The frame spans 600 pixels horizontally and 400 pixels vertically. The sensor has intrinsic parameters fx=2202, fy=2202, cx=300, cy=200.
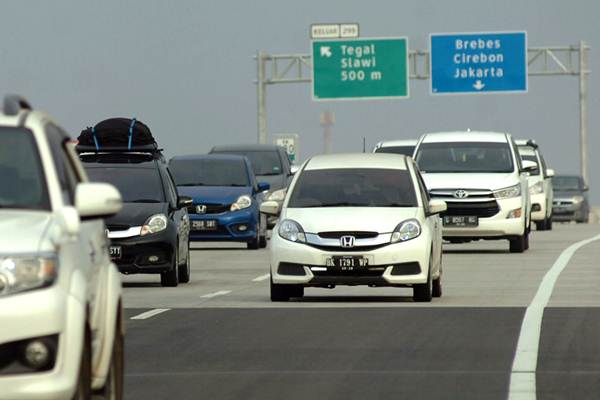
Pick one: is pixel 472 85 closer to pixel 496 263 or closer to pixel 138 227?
pixel 496 263

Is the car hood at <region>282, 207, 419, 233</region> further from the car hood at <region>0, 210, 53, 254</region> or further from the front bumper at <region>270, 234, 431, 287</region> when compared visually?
the car hood at <region>0, 210, 53, 254</region>

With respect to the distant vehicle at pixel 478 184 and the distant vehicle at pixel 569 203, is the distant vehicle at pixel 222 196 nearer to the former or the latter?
the distant vehicle at pixel 478 184

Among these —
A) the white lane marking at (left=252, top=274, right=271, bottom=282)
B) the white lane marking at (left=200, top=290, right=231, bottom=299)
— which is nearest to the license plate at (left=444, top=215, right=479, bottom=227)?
the white lane marking at (left=252, top=274, right=271, bottom=282)

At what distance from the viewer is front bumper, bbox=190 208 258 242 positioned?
37.0 metres

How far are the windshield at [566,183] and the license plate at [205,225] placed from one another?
3221 centimetres

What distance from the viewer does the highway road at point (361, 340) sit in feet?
43.3

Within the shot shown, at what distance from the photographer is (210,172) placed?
38.9m

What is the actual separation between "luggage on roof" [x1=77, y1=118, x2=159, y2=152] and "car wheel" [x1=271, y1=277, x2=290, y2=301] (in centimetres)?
901

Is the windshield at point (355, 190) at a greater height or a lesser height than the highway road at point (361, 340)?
greater

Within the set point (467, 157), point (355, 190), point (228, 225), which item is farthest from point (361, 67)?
point (355, 190)

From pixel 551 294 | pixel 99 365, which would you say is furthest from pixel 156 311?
pixel 99 365

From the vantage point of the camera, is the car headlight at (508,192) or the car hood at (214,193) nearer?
the car headlight at (508,192)

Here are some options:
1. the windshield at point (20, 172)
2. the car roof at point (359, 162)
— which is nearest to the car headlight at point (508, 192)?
the car roof at point (359, 162)

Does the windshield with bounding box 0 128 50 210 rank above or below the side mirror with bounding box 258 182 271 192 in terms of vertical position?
above
